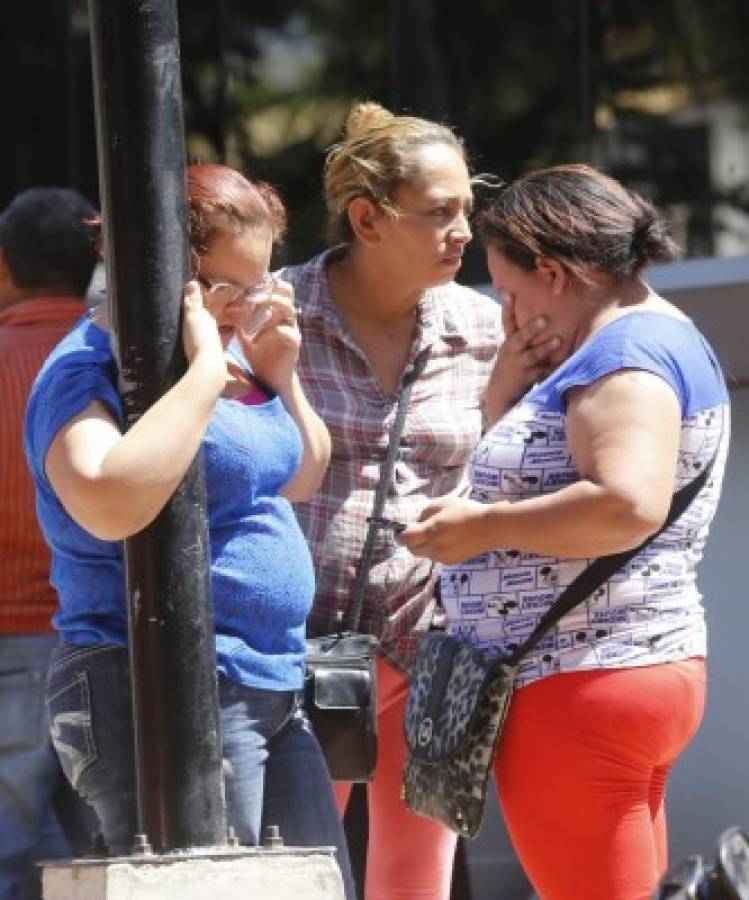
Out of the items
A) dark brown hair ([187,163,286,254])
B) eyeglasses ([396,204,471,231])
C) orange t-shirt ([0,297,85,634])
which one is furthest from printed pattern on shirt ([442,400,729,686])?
orange t-shirt ([0,297,85,634])

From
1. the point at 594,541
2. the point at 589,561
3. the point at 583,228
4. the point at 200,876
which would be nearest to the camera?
the point at 200,876

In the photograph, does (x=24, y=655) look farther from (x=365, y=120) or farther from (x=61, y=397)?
(x=61, y=397)

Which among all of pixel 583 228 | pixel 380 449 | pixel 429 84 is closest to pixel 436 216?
pixel 380 449

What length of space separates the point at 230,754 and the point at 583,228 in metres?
1.02

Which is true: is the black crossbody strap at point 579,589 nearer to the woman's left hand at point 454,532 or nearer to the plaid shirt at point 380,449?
the woman's left hand at point 454,532

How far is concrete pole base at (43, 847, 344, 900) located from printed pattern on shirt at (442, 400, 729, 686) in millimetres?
680

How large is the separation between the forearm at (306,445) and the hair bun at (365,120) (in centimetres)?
85

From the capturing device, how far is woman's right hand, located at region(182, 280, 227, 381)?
3.18 m

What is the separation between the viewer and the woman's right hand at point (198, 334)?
3180 millimetres

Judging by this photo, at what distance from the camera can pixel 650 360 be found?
3631 mm

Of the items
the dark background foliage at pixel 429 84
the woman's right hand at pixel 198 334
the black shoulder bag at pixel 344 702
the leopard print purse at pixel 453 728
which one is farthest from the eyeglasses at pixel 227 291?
the dark background foliage at pixel 429 84

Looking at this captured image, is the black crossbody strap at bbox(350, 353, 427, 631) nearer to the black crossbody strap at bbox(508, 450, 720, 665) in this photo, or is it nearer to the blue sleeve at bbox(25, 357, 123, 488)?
the black crossbody strap at bbox(508, 450, 720, 665)

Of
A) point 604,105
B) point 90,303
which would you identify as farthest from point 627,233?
point 604,105

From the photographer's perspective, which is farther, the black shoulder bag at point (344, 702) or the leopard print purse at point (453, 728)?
the black shoulder bag at point (344, 702)
